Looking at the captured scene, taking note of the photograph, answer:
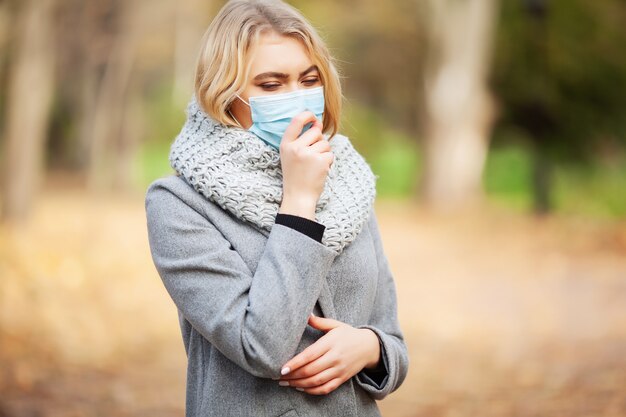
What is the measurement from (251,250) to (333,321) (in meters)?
0.28

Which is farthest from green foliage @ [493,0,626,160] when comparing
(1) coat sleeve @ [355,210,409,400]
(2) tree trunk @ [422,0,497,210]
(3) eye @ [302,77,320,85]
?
(3) eye @ [302,77,320,85]

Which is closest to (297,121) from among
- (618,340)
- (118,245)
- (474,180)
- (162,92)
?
(618,340)

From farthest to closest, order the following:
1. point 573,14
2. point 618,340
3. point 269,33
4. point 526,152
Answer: point 526,152, point 573,14, point 618,340, point 269,33

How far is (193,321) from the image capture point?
2020mm

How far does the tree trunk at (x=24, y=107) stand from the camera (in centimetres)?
1091

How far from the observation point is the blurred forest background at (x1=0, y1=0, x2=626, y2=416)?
19.1 feet

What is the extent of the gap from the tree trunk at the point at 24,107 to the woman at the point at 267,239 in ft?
30.9

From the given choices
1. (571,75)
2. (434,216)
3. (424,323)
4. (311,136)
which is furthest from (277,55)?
(571,75)

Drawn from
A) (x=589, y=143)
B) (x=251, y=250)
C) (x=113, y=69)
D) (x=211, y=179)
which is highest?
(x=211, y=179)

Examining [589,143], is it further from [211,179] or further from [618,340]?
[211,179]

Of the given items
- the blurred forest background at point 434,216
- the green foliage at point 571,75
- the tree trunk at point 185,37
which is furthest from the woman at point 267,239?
the green foliage at point 571,75

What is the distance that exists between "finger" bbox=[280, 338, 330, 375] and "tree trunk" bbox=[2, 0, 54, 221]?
32.2 ft

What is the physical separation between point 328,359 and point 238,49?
2.69 feet

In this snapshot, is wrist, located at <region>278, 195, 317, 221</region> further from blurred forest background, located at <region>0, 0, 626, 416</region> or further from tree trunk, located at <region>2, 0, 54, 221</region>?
tree trunk, located at <region>2, 0, 54, 221</region>
